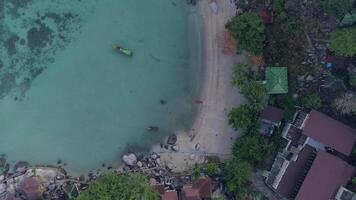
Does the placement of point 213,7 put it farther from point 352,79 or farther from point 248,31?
point 352,79

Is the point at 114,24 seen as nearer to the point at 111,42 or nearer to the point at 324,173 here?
the point at 111,42

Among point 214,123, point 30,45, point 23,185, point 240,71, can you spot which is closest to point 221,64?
point 240,71

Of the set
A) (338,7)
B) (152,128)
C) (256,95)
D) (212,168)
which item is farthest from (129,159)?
(338,7)

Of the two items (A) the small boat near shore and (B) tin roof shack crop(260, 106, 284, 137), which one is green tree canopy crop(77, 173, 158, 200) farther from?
(B) tin roof shack crop(260, 106, 284, 137)

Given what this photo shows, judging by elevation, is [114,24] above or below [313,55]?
below

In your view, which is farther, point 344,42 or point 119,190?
point 119,190

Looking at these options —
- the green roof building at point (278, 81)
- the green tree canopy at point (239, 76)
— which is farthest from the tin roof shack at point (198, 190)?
the green roof building at point (278, 81)
